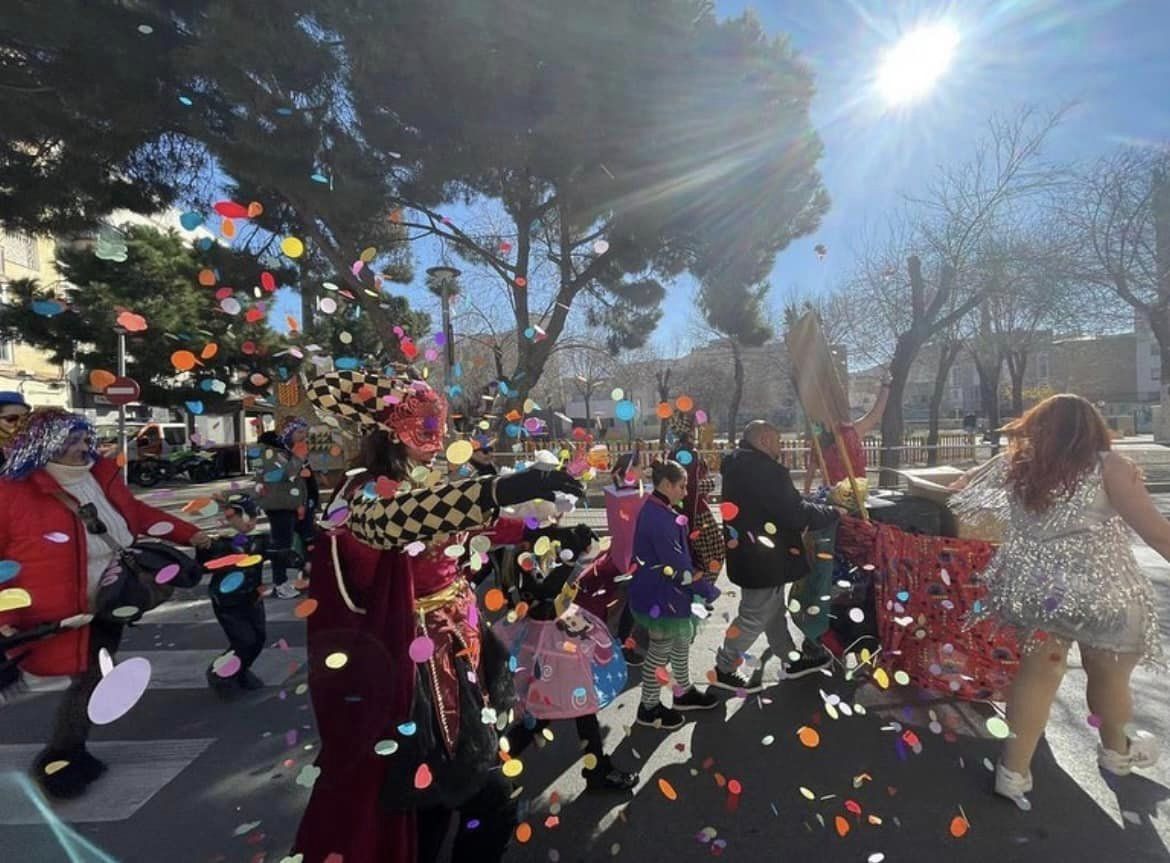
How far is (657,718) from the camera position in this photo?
3.52m

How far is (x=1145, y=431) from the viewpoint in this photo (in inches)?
1742

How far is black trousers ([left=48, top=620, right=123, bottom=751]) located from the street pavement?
0.76 ft

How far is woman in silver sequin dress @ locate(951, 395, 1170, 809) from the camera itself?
8.50 feet

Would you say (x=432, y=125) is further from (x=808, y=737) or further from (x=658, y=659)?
(x=808, y=737)

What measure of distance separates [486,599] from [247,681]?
222 cm

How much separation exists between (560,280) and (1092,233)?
12.8 metres

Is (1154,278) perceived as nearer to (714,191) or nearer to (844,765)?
(714,191)

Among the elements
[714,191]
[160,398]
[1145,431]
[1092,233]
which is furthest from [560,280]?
[1145,431]

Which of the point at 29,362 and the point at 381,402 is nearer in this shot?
the point at 381,402

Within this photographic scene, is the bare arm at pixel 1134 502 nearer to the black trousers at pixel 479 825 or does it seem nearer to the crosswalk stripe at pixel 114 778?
the black trousers at pixel 479 825

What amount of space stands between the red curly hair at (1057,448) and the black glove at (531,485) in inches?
85.2

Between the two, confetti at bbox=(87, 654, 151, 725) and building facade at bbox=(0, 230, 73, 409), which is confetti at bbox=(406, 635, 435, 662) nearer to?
confetti at bbox=(87, 654, 151, 725)

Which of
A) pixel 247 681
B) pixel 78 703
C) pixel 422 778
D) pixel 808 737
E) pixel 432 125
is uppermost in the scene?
pixel 432 125

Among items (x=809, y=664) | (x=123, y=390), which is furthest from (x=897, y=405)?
(x=123, y=390)
